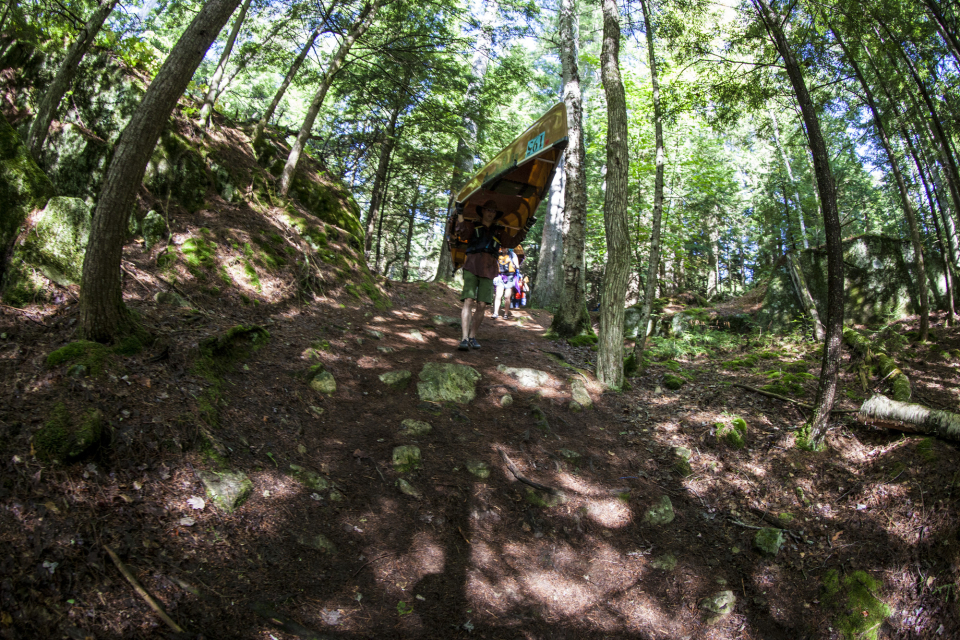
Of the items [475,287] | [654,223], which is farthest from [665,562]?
[654,223]

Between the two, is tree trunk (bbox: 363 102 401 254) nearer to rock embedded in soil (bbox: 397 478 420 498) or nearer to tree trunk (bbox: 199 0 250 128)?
tree trunk (bbox: 199 0 250 128)

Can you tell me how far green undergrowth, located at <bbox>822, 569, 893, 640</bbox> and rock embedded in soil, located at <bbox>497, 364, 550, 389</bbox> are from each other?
131 inches

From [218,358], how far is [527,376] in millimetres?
3590

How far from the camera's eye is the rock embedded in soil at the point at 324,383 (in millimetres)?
4801

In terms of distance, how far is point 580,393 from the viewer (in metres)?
5.92

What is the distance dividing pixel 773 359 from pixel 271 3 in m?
12.0

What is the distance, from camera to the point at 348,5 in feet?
29.4

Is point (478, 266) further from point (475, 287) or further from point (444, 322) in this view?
point (444, 322)

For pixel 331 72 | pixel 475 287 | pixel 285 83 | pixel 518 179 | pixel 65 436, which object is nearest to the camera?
pixel 65 436

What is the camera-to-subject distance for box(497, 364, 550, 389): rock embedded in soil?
594 centimetres

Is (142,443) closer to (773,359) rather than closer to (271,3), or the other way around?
(773,359)

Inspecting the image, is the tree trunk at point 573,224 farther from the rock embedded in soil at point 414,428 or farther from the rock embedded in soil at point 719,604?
the rock embedded in soil at point 719,604

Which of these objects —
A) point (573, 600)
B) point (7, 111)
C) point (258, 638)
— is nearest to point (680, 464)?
point (573, 600)

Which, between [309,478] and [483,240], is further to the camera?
[483,240]
